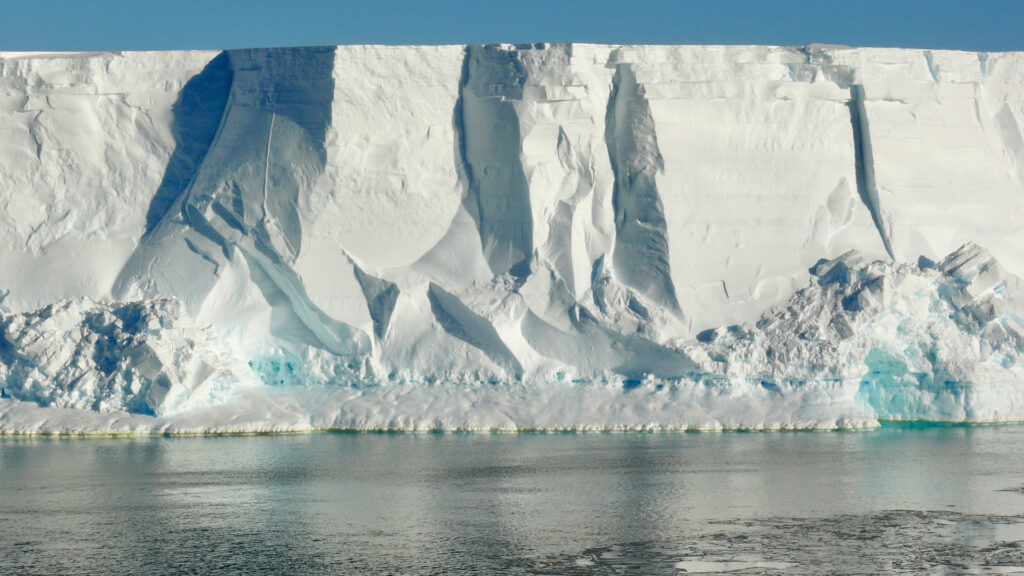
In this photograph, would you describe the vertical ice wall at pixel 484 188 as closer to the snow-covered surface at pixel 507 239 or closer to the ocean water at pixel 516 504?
the snow-covered surface at pixel 507 239

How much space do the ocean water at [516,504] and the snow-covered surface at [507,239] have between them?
1.23 m

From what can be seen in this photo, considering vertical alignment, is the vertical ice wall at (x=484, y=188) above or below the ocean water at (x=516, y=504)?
above

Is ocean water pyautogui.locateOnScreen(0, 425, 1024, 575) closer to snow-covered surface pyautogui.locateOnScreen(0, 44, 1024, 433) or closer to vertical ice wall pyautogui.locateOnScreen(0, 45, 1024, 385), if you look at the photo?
snow-covered surface pyautogui.locateOnScreen(0, 44, 1024, 433)

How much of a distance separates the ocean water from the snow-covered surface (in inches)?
48.2

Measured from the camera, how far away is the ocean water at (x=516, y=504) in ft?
50.4

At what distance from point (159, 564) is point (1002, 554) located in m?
9.00

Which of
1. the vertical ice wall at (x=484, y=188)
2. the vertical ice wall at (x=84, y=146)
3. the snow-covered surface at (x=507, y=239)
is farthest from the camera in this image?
the vertical ice wall at (x=84, y=146)

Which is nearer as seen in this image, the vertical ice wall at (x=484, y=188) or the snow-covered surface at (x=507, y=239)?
the snow-covered surface at (x=507, y=239)

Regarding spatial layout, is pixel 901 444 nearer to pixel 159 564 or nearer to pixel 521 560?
pixel 521 560

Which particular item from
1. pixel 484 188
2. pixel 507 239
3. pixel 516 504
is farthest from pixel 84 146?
pixel 516 504

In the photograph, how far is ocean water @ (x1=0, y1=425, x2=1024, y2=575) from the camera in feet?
50.4

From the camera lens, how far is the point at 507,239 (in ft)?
88.5

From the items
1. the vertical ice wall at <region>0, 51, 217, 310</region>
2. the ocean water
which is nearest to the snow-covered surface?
the vertical ice wall at <region>0, 51, 217, 310</region>

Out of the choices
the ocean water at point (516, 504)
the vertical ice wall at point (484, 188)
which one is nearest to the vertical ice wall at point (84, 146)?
the vertical ice wall at point (484, 188)
